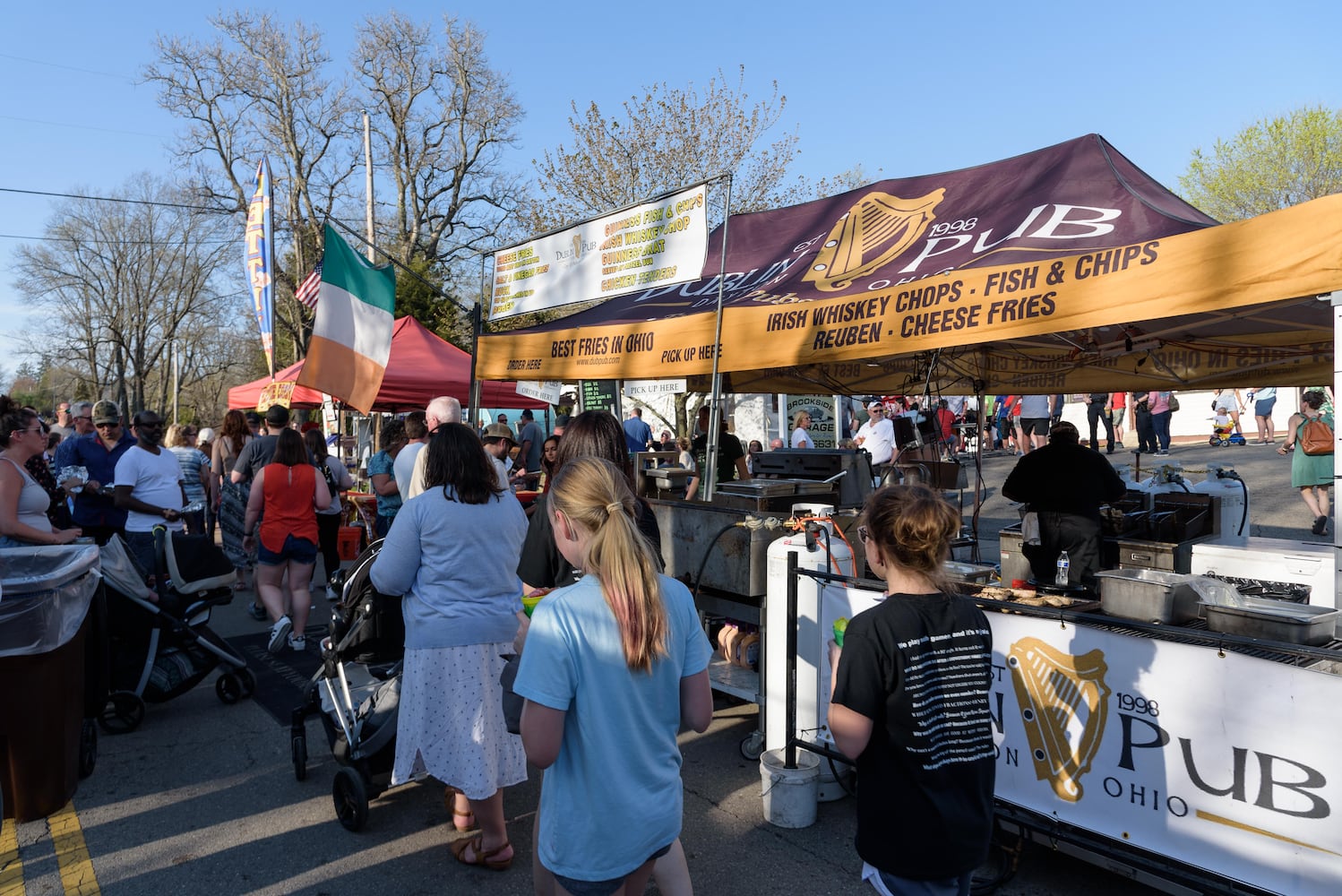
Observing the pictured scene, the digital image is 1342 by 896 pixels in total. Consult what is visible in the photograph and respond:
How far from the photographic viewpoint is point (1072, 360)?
26.9 feet

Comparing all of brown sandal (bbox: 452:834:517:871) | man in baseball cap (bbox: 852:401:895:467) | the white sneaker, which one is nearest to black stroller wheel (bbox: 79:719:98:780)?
the white sneaker

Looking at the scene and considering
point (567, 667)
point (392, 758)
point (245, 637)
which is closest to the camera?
point (567, 667)

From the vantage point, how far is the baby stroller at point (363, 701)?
3.99 metres

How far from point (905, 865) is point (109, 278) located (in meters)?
64.9

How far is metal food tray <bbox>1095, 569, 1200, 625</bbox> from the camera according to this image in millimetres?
3412

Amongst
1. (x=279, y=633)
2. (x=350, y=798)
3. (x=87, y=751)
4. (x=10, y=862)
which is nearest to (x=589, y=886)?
(x=350, y=798)

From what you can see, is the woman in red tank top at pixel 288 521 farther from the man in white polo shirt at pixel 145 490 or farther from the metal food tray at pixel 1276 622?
the metal food tray at pixel 1276 622

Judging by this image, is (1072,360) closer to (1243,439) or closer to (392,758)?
(392,758)

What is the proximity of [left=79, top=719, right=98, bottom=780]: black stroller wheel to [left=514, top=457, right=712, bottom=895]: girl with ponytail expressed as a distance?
150 inches

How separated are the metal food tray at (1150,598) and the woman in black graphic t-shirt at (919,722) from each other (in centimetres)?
152

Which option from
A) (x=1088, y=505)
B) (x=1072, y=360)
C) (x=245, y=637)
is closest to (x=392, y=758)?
(x=245, y=637)

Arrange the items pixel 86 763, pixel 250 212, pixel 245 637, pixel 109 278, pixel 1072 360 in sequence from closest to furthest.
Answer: pixel 86 763 < pixel 245 637 < pixel 1072 360 < pixel 250 212 < pixel 109 278

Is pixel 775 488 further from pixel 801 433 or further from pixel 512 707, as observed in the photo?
pixel 801 433

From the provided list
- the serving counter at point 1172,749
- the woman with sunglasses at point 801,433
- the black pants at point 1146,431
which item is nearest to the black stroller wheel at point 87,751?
the serving counter at point 1172,749
